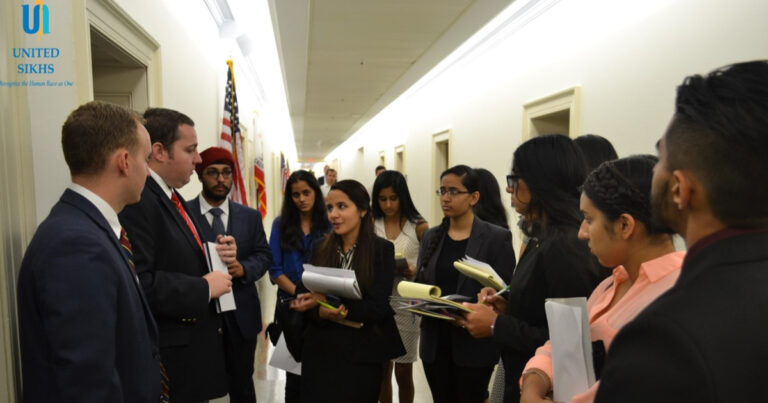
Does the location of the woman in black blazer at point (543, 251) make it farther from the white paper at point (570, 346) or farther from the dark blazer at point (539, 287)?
the white paper at point (570, 346)

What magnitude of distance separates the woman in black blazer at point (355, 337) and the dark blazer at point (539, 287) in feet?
2.36

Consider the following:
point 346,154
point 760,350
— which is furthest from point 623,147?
point 346,154

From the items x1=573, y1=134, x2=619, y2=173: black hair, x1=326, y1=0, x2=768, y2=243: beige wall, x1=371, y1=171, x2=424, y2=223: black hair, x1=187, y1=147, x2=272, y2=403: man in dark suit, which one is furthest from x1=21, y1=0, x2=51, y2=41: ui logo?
x1=326, y1=0, x2=768, y2=243: beige wall

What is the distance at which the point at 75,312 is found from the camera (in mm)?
1118

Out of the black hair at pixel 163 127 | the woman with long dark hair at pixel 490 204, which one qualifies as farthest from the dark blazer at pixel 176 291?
the woman with long dark hair at pixel 490 204

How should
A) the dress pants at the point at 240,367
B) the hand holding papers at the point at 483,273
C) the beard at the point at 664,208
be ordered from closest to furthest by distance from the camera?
1. the beard at the point at 664,208
2. the hand holding papers at the point at 483,273
3. the dress pants at the point at 240,367

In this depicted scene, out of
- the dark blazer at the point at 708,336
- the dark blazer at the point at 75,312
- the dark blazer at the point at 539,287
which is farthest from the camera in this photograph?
the dark blazer at the point at 539,287

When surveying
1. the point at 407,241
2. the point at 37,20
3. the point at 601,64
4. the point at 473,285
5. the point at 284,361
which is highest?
the point at 601,64

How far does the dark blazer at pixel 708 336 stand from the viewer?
63 centimetres

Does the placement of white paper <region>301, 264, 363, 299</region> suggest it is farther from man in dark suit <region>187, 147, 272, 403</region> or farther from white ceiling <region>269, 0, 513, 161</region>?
white ceiling <region>269, 0, 513, 161</region>

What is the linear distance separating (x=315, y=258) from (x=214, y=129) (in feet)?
10.00

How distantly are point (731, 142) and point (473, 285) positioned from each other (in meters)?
2.00

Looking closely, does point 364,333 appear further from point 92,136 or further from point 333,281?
point 92,136

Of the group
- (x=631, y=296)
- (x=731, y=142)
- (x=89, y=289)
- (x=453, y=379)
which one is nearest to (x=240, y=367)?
(x=453, y=379)
